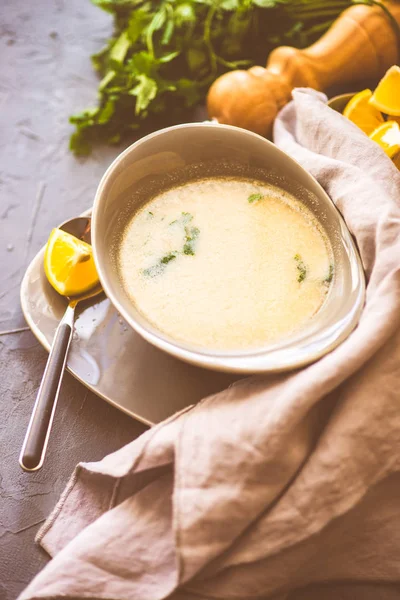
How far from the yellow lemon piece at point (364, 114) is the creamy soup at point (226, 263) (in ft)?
0.81

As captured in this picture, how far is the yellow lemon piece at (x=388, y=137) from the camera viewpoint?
102 cm

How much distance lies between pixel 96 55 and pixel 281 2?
19.2 inches

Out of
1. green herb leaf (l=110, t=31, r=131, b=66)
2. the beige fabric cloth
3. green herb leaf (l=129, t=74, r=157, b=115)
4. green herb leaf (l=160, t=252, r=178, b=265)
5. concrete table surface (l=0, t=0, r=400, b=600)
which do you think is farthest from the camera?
green herb leaf (l=110, t=31, r=131, b=66)

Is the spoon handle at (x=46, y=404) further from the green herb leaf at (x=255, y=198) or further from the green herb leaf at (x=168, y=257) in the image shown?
the green herb leaf at (x=255, y=198)

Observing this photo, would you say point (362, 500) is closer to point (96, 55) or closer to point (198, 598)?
point (198, 598)

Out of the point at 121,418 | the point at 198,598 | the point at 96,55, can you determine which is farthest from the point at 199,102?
the point at 198,598

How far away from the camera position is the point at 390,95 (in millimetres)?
1077

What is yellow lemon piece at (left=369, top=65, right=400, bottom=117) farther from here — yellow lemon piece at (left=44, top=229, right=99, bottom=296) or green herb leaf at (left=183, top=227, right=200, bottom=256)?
yellow lemon piece at (left=44, top=229, right=99, bottom=296)

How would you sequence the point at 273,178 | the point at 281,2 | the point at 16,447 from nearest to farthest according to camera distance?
the point at 16,447 → the point at 273,178 → the point at 281,2

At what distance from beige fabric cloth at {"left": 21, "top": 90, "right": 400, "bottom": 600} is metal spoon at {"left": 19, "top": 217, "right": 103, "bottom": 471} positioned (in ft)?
0.29

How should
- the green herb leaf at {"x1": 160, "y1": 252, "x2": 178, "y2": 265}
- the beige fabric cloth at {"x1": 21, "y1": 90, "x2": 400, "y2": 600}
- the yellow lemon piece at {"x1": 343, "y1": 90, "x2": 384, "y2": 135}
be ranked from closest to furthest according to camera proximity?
the beige fabric cloth at {"x1": 21, "y1": 90, "x2": 400, "y2": 600}, the green herb leaf at {"x1": 160, "y1": 252, "x2": 178, "y2": 265}, the yellow lemon piece at {"x1": 343, "y1": 90, "x2": 384, "y2": 135}

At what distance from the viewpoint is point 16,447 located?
94 cm

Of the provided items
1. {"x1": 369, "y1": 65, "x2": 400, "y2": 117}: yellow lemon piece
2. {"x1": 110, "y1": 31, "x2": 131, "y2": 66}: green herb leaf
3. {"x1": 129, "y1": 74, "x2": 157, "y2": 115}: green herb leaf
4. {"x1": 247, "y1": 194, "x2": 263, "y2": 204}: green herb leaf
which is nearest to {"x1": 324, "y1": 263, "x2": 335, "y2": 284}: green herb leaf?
{"x1": 247, "y1": 194, "x2": 263, "y2": 204}: green herb leaf

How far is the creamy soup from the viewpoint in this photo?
91cm
